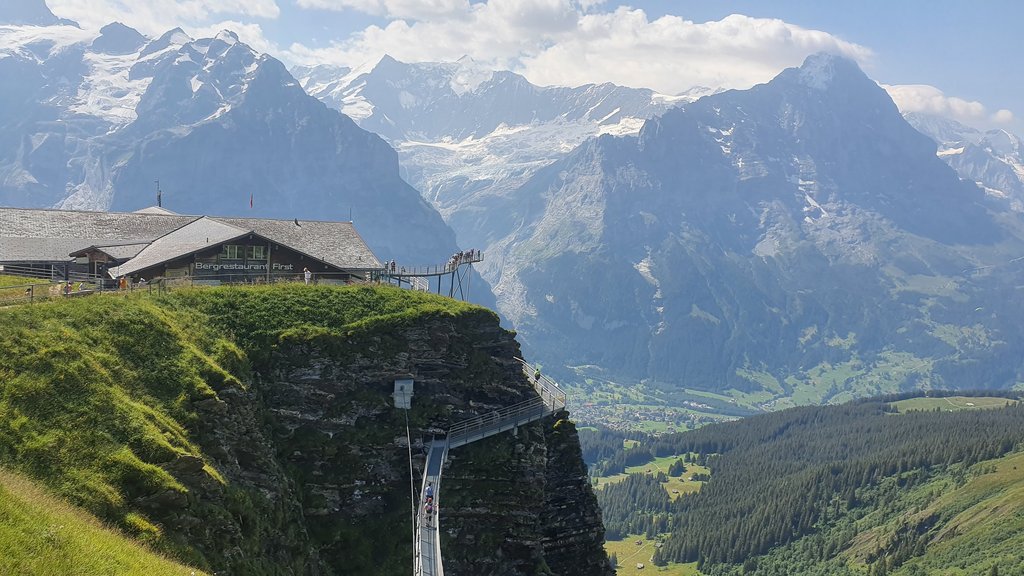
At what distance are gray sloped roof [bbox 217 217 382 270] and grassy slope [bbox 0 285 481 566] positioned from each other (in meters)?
12.0

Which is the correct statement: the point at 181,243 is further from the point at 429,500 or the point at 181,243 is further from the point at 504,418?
the point at 429,500

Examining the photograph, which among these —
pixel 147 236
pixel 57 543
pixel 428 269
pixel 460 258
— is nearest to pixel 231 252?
pixel 147 236

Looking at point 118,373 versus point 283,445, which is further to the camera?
point 283,445

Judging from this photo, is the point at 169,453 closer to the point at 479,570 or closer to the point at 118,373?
the point at 118,373

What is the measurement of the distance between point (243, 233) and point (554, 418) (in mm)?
33503

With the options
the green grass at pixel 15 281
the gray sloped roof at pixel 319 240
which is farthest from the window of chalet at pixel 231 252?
the green grass at pixel 15 281

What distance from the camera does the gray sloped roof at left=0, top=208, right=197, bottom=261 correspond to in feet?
261

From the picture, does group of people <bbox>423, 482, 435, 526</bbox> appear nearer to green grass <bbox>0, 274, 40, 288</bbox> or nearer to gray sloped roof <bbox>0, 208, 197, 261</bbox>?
green grass <bbox>0, 274, 40, 288</bbox>

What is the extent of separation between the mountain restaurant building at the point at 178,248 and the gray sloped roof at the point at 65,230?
0.09 meters

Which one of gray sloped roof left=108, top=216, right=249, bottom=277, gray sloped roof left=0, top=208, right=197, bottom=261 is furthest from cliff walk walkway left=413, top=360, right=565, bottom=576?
gray sloped roof left=0, top=208, right=197, bottom=261

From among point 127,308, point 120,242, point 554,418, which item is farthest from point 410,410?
point 120,242

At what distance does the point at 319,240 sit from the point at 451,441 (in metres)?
30.9

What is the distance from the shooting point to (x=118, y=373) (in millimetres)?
45625

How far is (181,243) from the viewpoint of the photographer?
7462 cm
